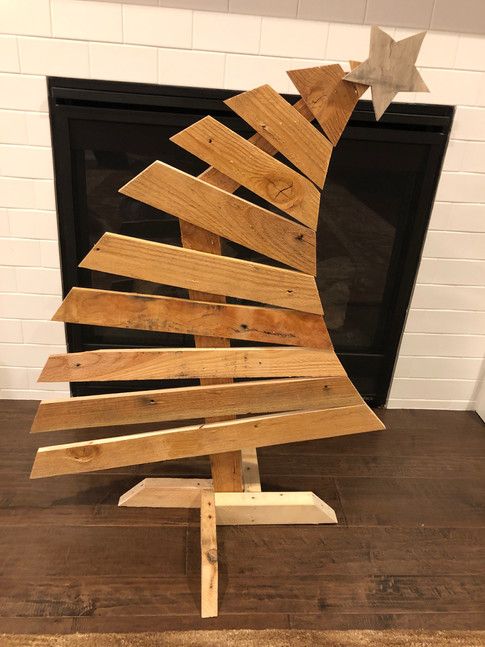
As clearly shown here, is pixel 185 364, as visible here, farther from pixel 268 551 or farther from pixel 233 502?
pixel 268 551

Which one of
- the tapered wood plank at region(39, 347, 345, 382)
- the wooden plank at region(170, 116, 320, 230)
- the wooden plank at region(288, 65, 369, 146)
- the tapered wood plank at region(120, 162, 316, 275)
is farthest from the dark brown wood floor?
the wooden plank at region(288, 65, 369, 146)

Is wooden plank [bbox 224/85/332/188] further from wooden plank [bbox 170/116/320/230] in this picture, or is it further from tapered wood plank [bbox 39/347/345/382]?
tapered wood plank [bbox 39/347/345/382]

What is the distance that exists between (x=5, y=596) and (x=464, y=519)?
1.25 metres

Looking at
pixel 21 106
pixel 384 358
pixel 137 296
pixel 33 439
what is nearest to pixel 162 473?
pixel 33 439

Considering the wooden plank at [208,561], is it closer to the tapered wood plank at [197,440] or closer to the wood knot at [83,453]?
the tapered wood plank at [197,440]

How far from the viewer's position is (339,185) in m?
1.71

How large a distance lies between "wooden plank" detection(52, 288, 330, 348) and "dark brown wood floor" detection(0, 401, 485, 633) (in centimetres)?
58

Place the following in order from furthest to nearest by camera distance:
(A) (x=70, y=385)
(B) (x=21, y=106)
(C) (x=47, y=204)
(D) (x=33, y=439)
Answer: (A) (x=70, y=385) → (D) (x=33, y=439) → (C) (x=47, y=204) → (B) (x=21, y=106)

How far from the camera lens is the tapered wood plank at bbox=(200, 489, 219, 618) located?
1.22 meters

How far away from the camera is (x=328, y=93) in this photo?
107cm

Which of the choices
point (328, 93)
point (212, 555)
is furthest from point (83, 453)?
point (328, 93)

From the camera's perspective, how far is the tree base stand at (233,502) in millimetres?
1438

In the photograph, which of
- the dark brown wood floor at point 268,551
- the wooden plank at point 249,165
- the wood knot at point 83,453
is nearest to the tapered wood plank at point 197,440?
the wood knot at point 83,453

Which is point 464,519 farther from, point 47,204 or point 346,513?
point 47,204
